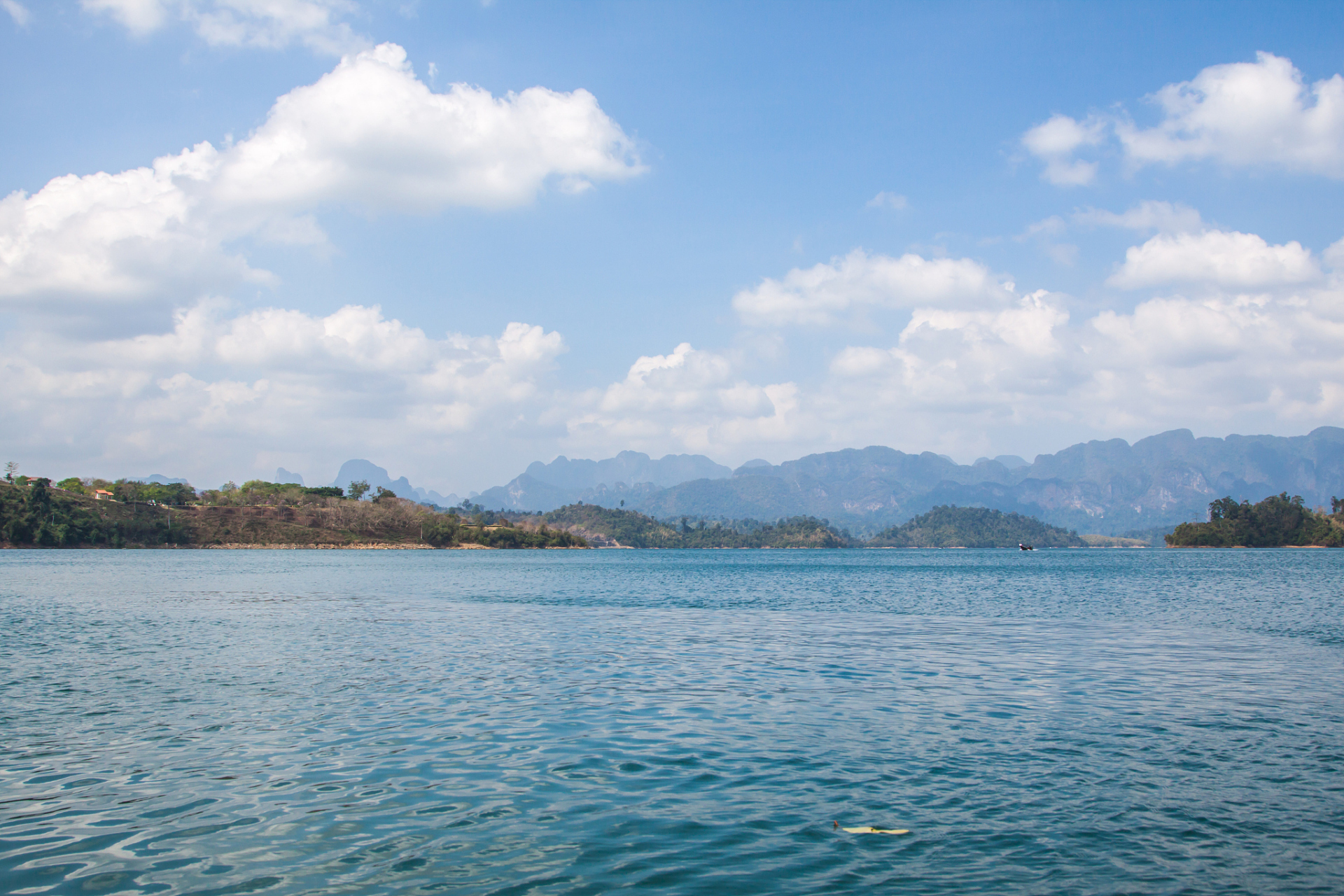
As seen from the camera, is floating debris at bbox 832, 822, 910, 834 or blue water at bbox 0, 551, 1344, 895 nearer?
blue water at bbox 0, 551, 1344, 895

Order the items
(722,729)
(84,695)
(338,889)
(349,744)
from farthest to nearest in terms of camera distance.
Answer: (84,695)
(722,729)
(349,744)
(338,889)

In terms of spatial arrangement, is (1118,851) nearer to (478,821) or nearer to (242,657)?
(478,821)

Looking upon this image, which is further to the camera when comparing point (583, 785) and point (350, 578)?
point (350, 578)

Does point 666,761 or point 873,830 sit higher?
point 873,830

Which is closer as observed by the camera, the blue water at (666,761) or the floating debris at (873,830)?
the blue water at (666,761)

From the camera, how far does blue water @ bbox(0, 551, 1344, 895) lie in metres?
12.7

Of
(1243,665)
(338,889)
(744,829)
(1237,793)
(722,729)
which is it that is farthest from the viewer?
(1243,665)

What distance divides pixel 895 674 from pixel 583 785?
17649 mm

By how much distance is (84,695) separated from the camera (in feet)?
85.2

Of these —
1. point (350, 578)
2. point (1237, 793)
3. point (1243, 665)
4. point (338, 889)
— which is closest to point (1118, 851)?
point (1237, 793)

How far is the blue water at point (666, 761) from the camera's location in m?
12.7

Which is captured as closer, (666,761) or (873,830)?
(873,830)

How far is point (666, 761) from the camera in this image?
19031mm

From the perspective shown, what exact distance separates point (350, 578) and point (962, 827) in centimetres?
10485
